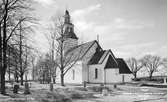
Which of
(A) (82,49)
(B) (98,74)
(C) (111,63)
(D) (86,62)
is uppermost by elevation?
(A) (82,49)

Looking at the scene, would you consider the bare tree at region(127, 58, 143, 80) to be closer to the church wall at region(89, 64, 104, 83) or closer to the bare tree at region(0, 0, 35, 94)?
the church wall at region(89, 64, 104, 83)

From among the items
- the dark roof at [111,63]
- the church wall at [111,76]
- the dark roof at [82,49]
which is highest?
the dark roof at [82,49]

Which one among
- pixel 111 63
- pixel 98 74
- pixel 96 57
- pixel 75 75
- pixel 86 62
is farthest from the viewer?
pixel 75 75

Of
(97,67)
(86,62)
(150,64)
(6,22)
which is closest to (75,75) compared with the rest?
(86,62)

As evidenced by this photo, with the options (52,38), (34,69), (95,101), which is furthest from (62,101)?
(34,69)

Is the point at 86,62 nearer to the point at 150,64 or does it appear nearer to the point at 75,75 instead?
the point at 75,75

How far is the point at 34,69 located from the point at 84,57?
20478 mm

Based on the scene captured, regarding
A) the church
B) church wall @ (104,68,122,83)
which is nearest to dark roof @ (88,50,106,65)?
the church

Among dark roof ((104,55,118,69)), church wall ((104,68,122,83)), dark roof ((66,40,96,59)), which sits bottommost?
church wall ((104,68,122,83))

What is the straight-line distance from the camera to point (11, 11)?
19.3 meters

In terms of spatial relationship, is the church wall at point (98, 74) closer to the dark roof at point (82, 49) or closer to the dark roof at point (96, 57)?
the dark roof at point (96, 57)

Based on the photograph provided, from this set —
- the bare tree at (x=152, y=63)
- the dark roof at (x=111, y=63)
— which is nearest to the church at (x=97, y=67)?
the dark roof at (x=111, y=63)

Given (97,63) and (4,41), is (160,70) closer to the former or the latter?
(97,63)

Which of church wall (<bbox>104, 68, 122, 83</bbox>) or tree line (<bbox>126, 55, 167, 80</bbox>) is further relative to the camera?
tree line (<bbox>126, 55, 167, 80</bbox>)
